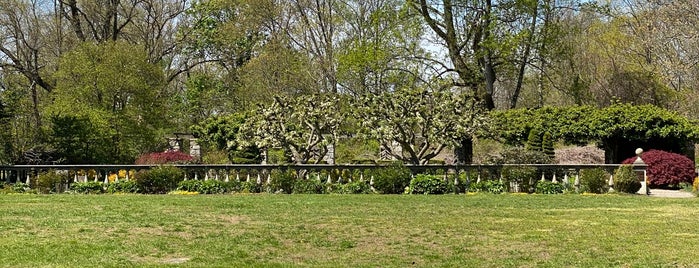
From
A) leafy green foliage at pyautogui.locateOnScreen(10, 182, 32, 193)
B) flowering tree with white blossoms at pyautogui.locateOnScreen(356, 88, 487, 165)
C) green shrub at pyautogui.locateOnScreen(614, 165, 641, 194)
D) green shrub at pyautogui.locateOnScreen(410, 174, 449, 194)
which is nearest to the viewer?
green shrub at pyautogui.locateOnScreen(614, 165, 641, 194)

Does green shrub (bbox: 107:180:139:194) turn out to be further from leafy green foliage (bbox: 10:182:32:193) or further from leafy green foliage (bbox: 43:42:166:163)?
leafy green foliage (bbox: 43:42:166:163)

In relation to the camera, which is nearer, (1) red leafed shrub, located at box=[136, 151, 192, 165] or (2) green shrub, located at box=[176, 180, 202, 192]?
(2) green shrub, located at box=[176, 180, 202, 192]

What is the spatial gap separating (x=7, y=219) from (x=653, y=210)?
13.1 m

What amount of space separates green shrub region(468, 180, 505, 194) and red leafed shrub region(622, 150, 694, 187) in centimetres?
633

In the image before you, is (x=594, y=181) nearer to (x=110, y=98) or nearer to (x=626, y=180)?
(x=626, y=180)

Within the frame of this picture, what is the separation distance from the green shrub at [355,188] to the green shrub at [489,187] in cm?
314

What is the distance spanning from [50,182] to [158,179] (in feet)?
11.6

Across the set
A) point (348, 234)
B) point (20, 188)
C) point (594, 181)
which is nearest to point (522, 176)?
point (594, 181)

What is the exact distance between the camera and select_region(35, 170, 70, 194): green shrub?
2431 centimetres

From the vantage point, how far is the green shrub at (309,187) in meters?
23.3

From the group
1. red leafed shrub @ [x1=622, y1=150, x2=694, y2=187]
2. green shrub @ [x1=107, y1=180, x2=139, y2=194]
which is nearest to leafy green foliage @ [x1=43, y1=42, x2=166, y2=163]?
green shrub @ [x1=107, y1=180, x2=139, y2=194]

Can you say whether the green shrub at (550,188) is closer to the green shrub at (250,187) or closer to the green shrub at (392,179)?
the green shrub at (392,179)

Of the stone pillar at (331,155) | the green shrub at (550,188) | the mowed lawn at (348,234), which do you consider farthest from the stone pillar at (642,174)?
the stone pillar at (331,155)

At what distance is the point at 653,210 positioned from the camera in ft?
55.0
